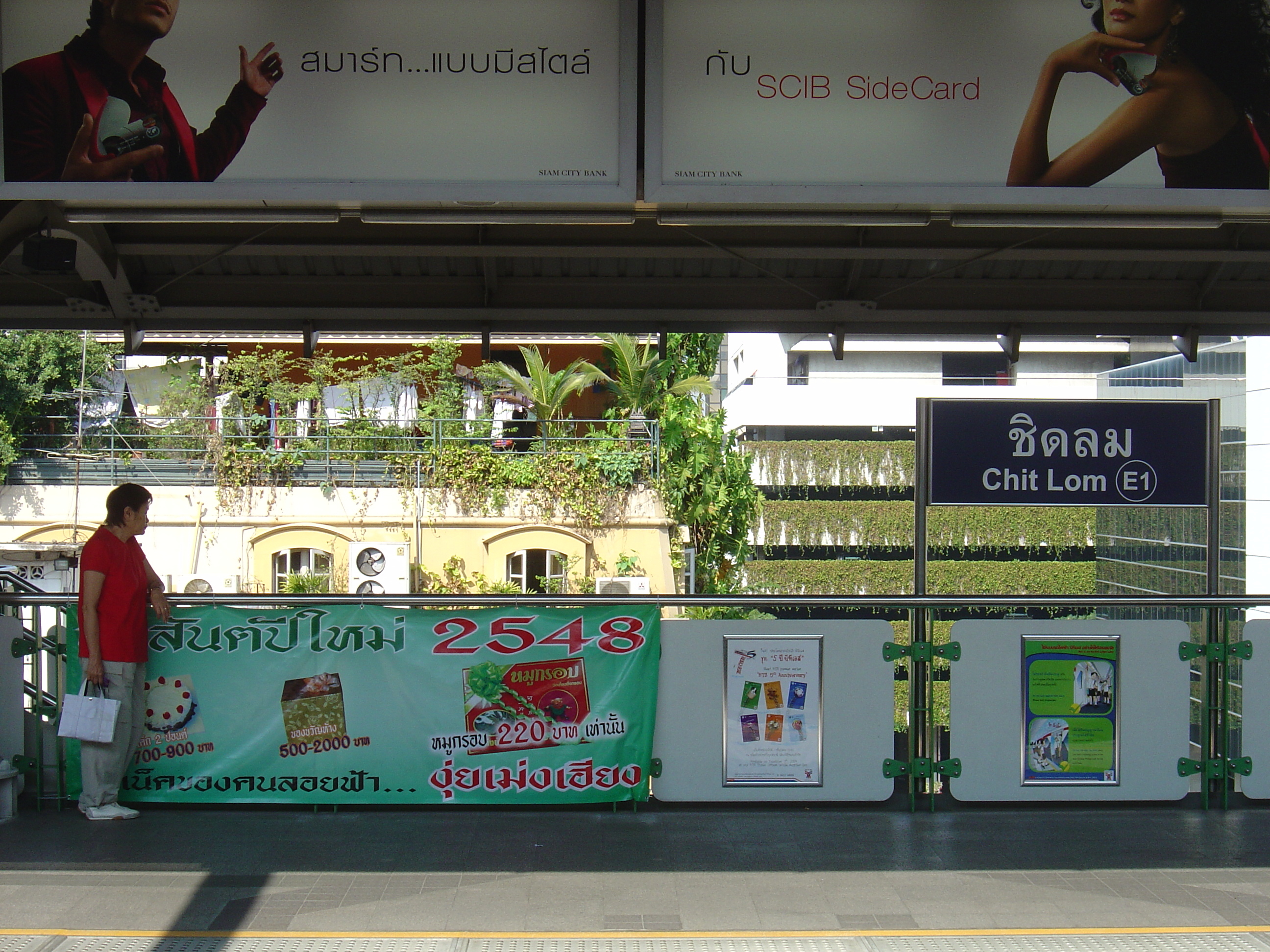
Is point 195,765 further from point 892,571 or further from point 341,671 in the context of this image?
point 892,571

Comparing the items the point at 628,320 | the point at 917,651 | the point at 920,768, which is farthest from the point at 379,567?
the point at 920,768

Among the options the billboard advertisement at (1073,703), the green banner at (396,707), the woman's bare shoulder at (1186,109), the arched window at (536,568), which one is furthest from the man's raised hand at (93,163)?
the arched window at (536,568)

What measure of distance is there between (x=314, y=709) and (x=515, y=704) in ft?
3.72

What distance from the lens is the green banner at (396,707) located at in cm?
603

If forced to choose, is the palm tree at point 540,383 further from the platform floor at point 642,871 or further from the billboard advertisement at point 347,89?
the billboard advertisement at point 347,89

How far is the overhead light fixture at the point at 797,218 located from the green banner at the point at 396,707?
2304 mm

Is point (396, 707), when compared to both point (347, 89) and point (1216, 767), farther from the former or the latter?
point (1216, 767)

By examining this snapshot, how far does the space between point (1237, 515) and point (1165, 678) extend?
3996 centimetres

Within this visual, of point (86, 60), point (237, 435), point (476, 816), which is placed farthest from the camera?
point (237, 435)

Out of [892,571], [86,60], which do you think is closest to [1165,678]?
[86,60]

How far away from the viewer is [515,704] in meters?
6.09

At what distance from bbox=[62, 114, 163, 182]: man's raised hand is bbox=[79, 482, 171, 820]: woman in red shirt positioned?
1695 mm

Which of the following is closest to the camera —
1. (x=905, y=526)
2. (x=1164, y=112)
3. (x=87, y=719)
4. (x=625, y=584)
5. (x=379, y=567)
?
(x=1164, y=112)

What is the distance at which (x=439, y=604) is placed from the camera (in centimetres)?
611
